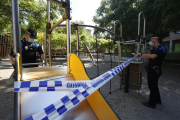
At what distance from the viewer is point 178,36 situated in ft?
82.9

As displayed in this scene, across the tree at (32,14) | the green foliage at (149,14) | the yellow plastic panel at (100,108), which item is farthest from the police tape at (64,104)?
the tree at (32,14)

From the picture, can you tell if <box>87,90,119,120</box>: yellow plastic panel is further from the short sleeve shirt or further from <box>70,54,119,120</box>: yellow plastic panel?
the short sleeve shirt

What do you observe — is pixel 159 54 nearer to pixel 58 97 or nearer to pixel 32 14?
pixel 58 97

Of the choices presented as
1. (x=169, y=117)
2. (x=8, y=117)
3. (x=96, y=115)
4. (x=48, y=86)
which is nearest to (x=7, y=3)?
(x=8, y=117)

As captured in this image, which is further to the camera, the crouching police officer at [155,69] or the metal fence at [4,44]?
the metal fence at [4,44]

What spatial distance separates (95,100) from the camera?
1.66m

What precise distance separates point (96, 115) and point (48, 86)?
0.82 metres

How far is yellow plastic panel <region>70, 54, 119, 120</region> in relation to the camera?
60.0 inches

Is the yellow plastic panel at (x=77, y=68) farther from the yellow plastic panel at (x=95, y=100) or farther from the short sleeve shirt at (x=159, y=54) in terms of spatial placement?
the short sleeve shirt at (x=159, y=54)

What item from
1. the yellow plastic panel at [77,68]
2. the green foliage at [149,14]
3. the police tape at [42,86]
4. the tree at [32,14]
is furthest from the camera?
the tree at [32,14]

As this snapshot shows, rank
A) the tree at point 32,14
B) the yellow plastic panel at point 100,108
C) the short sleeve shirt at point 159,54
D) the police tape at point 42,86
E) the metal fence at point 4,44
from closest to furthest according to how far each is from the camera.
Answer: the police tape at point 42,86 < the yellow plastic panel at point 100,108 < the short sleeve shirt at point 159,54 < the tree at point 32,14 < the metal fence at point 4,44

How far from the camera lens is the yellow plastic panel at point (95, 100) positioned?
5.00 feet

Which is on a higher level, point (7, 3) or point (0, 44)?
point (7, 3)

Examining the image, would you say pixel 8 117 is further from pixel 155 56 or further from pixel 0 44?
pixel 0 44
